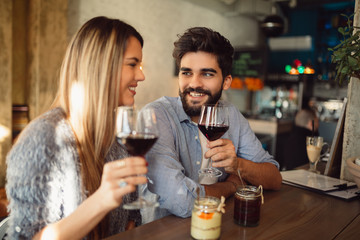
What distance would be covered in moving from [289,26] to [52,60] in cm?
595

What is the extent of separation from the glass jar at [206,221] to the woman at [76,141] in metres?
0.31

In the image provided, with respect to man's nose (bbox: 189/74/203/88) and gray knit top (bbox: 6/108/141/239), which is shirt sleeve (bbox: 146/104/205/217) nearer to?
gray knit top (bbox: 6/108/141/239)

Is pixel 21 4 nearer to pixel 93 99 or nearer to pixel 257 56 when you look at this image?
pixel 93 99

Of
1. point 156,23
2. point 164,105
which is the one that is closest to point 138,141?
point 164,105

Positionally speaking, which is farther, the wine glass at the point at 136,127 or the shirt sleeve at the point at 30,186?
the shirt sleeve at the point at 30,186

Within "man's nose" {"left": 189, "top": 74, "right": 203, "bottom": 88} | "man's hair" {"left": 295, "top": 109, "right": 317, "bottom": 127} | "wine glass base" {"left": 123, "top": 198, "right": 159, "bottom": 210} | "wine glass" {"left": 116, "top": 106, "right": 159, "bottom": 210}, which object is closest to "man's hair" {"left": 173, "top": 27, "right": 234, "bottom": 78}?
"man's nose" {"left": 189, "top": 74, "right": 203, "bottom": 88}

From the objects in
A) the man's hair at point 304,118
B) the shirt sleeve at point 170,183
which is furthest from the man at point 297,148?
the shirt sleeve at point 170,183

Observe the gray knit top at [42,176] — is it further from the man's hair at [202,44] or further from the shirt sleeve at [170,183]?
the man's hair at [202,44]

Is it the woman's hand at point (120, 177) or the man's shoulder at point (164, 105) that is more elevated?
the man's shoulder at point (164, 105)

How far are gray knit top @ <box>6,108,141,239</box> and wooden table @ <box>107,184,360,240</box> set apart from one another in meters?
0.26

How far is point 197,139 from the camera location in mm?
1739

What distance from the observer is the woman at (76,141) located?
1021 millimetres

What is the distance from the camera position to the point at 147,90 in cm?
552

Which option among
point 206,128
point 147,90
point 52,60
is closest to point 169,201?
point 206,128
